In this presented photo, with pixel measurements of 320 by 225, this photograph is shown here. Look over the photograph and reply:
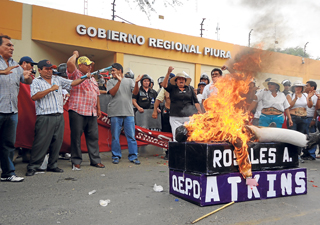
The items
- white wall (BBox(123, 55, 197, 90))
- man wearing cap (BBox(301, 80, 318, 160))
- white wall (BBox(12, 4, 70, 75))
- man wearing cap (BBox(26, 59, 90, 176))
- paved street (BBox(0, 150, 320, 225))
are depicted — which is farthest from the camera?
white wall (BBox(123, 55, 197, 90))

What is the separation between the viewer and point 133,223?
9.66ft

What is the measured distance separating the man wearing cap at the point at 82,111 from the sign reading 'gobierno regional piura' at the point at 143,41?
1117 cm

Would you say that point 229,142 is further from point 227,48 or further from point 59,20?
point 227,48

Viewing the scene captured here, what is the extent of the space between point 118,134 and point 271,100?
3.97m

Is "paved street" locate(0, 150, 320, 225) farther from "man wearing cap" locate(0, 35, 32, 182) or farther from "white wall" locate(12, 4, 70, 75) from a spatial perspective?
"white wall" locate(12, 4, 70, 75)

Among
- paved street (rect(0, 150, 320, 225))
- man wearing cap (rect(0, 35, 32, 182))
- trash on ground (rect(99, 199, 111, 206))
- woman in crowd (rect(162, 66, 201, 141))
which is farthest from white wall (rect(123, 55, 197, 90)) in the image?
trash on ground (rect(99, 199, 111, 206))

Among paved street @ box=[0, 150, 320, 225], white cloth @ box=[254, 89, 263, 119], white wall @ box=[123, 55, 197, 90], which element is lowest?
paved street @ box=[0, 150, 320, 225]

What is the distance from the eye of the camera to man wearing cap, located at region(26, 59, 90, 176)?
5.24m

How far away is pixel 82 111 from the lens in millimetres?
5809

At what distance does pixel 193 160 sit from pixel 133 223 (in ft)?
3.90

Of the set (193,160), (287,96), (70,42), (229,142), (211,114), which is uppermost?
(70,42)

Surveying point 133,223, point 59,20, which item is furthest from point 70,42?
point 133,223

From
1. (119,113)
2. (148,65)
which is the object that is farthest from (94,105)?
(148,65)

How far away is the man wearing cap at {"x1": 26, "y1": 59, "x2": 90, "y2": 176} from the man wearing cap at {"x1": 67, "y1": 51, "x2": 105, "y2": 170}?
34cm
